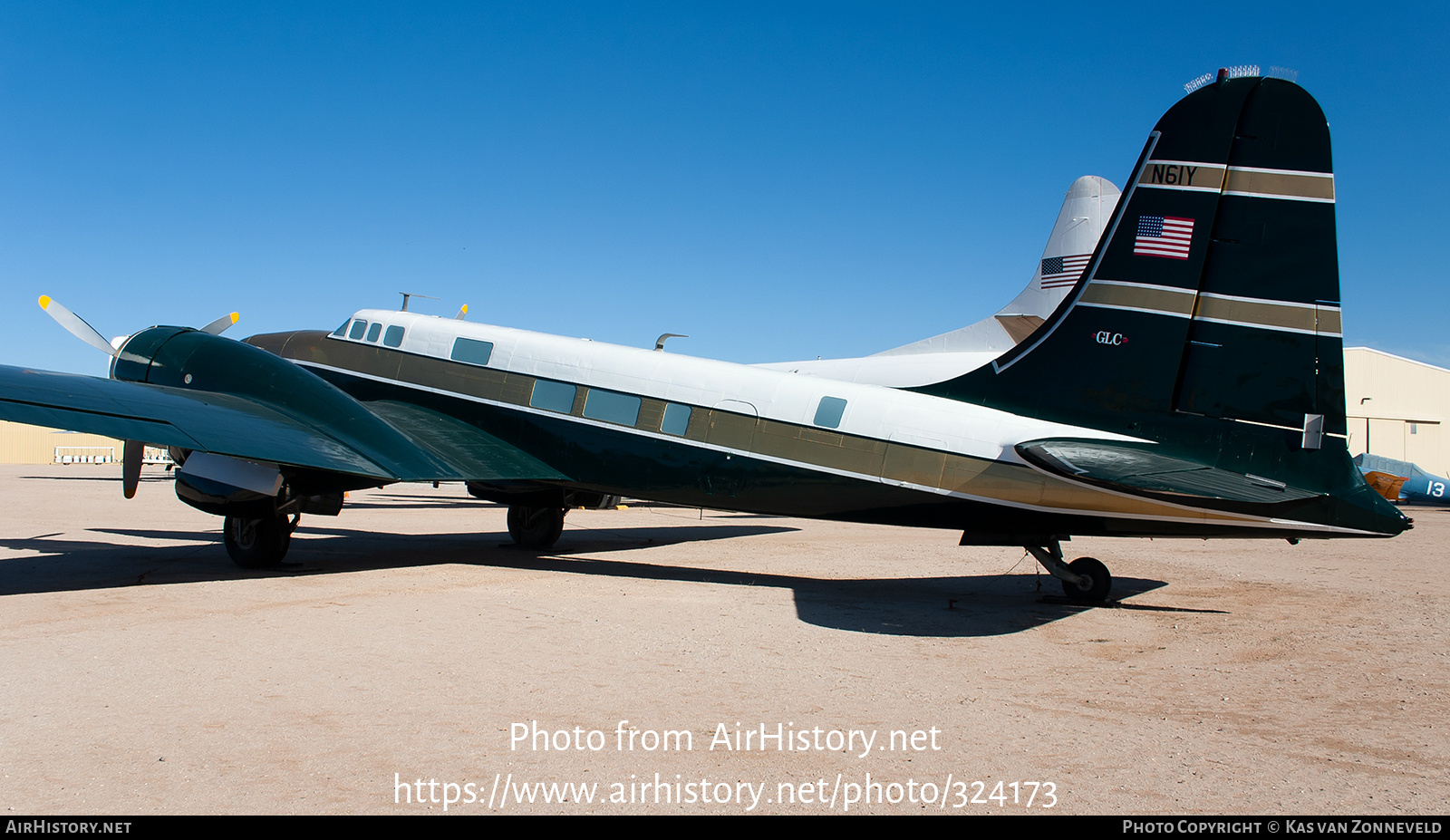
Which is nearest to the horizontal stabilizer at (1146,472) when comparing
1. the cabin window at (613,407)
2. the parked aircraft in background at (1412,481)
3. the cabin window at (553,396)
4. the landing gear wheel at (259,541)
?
the cabin window at (613,407)

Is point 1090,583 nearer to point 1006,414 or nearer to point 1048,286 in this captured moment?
point 1006,414

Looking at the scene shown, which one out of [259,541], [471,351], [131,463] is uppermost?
[471,351]

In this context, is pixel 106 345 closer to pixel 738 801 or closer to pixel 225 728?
pixel 225 728

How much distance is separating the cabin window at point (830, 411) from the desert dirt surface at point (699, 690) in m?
2.29

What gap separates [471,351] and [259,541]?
164 inches

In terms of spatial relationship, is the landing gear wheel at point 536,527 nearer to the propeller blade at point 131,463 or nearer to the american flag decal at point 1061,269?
the propeller blade at point 131,463

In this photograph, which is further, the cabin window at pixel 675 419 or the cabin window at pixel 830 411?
the cabin window at pixel 675 419

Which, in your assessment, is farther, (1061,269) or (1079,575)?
(1061,269)

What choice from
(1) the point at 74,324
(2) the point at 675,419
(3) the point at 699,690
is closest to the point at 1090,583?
(2) the point at 675,419

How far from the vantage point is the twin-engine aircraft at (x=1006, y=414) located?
9539 millimetres

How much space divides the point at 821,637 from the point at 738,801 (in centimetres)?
434

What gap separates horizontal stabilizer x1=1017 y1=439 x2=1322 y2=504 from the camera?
838 centimetres

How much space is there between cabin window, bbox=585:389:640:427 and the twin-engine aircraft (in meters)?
0.04

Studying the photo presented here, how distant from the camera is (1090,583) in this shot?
36.9ft
